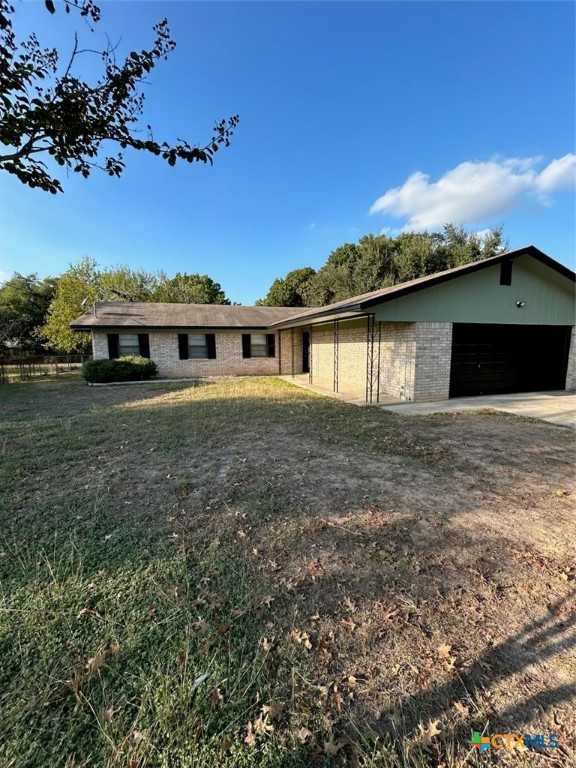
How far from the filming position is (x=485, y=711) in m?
1.55

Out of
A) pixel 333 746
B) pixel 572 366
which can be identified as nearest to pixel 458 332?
pixel 572 366

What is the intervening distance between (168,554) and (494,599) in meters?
2.41

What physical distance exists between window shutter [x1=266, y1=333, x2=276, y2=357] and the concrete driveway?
9164mm

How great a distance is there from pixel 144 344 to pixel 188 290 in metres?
22.9

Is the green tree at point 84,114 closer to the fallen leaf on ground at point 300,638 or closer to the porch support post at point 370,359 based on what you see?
the fallen leaf on ground at point 300,638

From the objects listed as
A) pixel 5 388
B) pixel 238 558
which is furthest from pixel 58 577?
pixel 5 388

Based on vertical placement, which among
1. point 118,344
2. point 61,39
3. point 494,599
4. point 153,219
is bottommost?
point 494,599

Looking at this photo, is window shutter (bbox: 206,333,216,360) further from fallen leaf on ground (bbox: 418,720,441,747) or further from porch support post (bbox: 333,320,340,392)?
fallen leaf on ground (bbox: 418,720,441,747)

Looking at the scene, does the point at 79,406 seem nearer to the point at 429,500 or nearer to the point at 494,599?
the point at 429,500

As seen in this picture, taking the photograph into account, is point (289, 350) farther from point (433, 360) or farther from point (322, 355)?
point (433, 360)

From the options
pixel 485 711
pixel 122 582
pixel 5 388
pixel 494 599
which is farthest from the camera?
pixel 5 388

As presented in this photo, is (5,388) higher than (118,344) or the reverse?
the reverse

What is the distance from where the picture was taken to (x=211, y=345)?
16422 mm

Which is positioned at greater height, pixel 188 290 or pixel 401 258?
pixel 401 258
